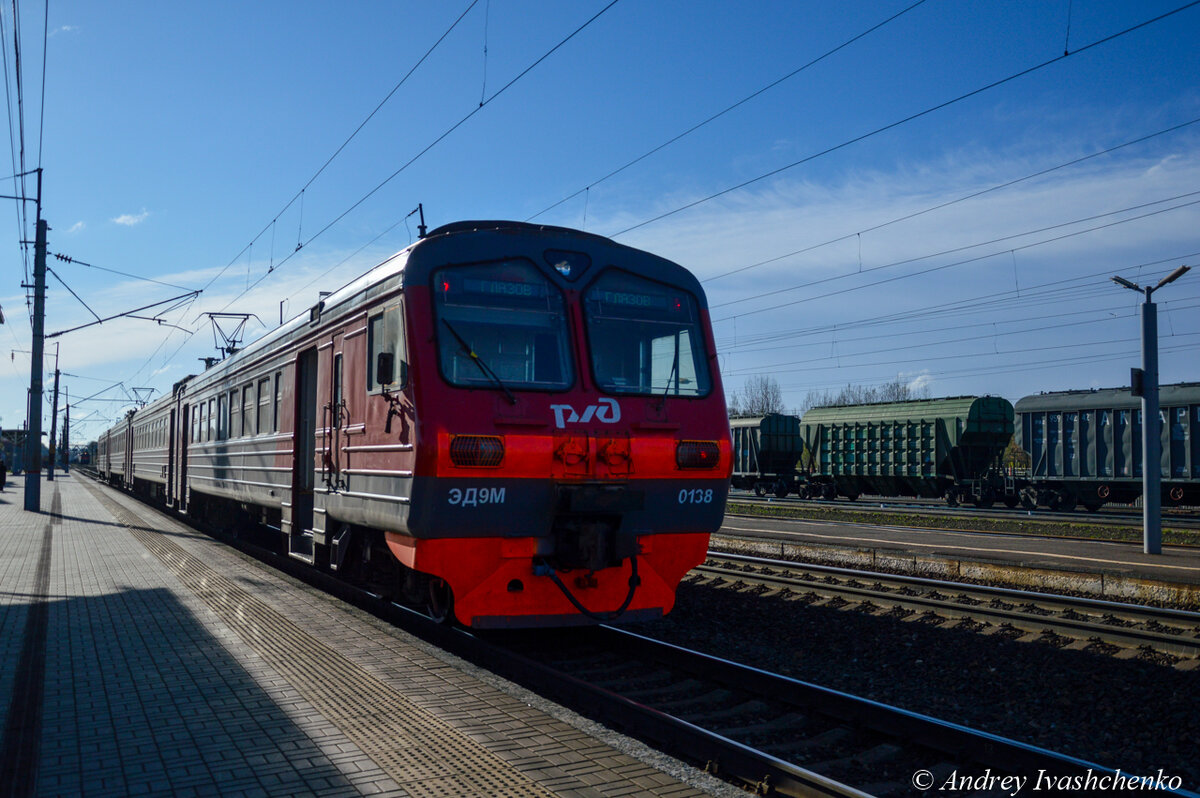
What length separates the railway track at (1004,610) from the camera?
7.67 metres

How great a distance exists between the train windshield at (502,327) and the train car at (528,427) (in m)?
0.01

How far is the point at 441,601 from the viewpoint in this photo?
789cm

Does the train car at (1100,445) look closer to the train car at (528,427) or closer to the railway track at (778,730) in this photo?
the train car at (528,427)

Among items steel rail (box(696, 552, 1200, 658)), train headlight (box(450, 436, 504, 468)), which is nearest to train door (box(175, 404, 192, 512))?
steel rail (box(696, 552, 1200, 658))

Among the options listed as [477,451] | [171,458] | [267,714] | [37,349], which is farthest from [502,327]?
[37,349]

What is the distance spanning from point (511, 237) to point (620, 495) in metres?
2.26

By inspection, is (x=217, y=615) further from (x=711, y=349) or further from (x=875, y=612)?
(x=875, y=612)

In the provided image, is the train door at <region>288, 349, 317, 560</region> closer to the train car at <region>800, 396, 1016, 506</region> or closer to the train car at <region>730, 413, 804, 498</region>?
the train car at <region>800, 396, 1016, 506</region>

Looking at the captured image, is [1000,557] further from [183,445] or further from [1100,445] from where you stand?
[183,445]

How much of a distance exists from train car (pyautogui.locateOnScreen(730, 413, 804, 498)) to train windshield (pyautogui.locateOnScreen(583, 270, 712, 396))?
26.8 meters

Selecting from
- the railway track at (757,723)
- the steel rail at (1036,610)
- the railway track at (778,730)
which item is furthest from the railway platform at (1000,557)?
the railway track at (778,730)

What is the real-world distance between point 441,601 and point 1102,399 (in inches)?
935

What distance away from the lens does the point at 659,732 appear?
17.0ft

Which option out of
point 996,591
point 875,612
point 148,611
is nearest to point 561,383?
point 875,612
